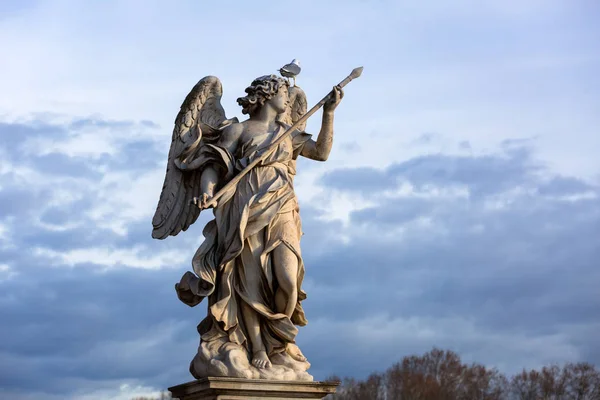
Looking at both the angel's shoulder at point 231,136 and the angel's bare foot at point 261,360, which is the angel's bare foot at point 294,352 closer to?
the angel's bare foot at point 261,360

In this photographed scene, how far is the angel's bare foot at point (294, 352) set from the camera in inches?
514

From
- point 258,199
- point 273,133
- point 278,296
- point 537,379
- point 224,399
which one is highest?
point 537,379

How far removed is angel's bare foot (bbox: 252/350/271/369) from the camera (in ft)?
41.9

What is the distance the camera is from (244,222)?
12938mm

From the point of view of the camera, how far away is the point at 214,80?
13.8m

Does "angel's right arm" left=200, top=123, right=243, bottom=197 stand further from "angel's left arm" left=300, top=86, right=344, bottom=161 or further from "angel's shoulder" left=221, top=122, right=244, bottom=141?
"angel's left arm" left=300, top=86, right=344, bottom=161

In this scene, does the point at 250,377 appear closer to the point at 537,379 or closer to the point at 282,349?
the point at 282,349

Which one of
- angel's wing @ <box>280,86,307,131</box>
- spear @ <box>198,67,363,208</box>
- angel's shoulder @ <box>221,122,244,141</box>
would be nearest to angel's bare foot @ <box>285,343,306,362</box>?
spear @ <box>198,67,363,208</box>

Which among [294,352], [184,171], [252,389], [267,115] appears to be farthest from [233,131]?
[252,389]

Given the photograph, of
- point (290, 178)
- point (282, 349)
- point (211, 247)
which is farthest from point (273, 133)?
point (282, 349)

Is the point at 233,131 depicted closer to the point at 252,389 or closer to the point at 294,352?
the point at 294,352

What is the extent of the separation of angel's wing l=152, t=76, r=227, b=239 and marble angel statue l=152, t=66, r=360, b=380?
0.01 meters

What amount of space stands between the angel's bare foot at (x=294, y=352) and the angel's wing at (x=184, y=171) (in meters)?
1.83

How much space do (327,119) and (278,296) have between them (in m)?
2.11
